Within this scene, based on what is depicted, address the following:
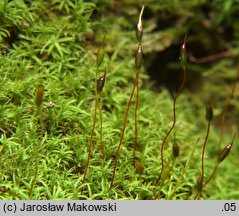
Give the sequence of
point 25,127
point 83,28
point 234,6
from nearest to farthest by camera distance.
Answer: point 25,127 < point 83,28 < point 234,6

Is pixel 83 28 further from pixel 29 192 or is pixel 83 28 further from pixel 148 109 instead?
pixel 29 192

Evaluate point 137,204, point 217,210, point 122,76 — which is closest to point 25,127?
point 137,204

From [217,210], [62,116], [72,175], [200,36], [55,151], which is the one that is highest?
[200,36]

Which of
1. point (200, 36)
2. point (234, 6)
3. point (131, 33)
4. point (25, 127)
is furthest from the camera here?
point (200, 36)

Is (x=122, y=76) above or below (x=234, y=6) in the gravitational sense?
below

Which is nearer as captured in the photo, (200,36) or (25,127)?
(25,127)

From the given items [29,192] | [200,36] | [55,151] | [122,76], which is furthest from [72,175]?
[200,36]
